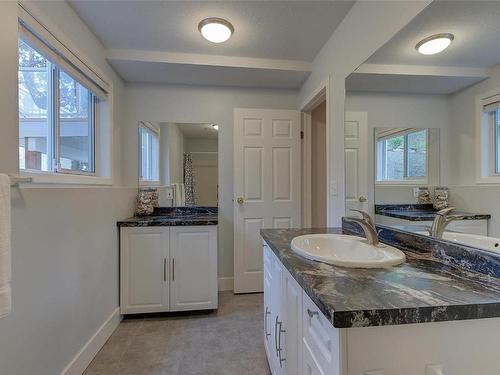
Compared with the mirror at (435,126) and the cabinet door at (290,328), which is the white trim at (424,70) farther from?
the cabinet door at (290,328)

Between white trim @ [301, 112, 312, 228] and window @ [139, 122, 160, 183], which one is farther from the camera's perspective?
white trim @ [301, 112, 312, 228]

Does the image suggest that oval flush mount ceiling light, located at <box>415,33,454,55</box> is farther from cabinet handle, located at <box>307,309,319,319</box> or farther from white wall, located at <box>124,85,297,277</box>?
white wall, located at <box>124,85,297,277</box>

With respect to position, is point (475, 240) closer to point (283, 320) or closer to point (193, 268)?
point (283, 320)

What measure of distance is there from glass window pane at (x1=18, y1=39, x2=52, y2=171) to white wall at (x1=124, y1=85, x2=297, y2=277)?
1.11 metres

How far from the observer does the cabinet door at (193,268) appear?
2.28 meters

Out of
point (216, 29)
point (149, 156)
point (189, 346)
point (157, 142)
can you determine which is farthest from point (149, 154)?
point (189, 346)

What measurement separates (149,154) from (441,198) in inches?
101

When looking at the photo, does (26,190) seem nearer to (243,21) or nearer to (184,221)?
(184,221)

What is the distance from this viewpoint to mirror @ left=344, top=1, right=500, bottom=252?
924 millimetres

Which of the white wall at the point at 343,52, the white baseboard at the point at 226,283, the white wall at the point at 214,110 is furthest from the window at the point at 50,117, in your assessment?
the white wall at the point at 343,52

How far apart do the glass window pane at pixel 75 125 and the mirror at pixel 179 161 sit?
2.03ft

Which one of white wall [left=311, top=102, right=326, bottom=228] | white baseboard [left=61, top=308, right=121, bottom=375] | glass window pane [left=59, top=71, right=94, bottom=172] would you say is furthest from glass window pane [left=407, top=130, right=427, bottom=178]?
white baseboard [left=61, top=308, right=121, bottom=375]

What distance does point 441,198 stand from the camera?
1.13 meters

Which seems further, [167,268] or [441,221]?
[167,268]
